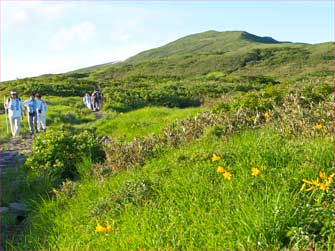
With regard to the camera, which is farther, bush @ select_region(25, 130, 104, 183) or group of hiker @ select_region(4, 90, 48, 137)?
group of hiker @ select_region(4, 90, 48, 137)

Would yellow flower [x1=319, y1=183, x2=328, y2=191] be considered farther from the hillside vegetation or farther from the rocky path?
the rocky path

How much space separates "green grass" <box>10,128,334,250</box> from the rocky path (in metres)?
0.41

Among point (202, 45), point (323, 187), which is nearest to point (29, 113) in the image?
point (323, 187)

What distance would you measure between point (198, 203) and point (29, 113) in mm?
13612

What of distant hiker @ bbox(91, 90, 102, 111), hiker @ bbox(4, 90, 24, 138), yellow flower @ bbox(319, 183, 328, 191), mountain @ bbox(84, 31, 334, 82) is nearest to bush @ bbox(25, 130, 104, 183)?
yellow flower @ bbox(319, 183, 328, 191)

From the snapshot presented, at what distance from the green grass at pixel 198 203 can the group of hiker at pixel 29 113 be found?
10.4 meters

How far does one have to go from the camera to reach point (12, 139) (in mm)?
16672

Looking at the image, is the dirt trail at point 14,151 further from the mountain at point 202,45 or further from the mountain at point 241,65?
the mountain at point 202,45

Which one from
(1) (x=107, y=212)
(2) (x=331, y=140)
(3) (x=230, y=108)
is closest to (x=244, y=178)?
(2) (x=331, y=140)

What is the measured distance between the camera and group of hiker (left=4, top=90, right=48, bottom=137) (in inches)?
687

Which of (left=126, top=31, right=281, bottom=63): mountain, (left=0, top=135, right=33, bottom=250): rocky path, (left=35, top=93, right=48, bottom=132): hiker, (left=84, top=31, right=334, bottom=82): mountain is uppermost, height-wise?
(left=126, top=31, right=281, bottom=63): mountain

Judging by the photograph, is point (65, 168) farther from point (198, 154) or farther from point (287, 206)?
point (287, 206)

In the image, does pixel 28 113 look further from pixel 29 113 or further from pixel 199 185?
pixel 199 185

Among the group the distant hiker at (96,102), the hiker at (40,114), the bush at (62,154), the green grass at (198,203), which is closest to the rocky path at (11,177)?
the green grass at (198,203)
